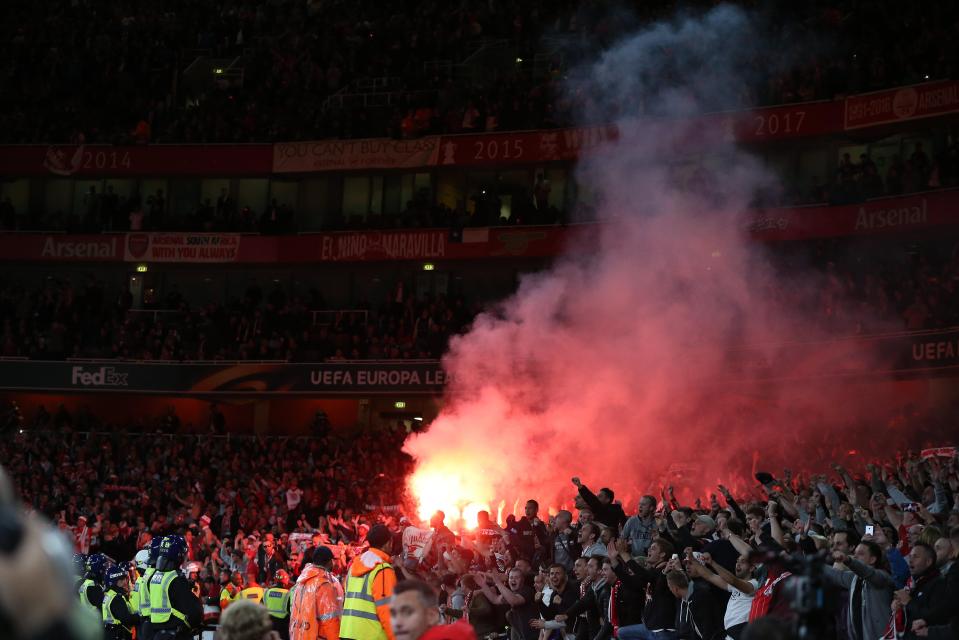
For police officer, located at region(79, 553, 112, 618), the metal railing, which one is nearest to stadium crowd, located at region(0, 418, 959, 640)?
police officer, located at region(79, 553, 112, 618)

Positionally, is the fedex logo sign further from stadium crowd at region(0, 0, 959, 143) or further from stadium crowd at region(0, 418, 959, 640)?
stadium crowd at region(0, 0, 959, 143)

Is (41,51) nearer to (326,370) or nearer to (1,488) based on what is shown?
(326,370)

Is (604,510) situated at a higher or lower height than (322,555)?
higher

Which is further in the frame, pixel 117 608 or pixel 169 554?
pixel 117 608

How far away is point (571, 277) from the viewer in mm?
29250

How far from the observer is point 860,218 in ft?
90.5

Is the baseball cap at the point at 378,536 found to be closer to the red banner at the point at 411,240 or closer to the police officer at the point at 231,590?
the police officer at the point at 231,590

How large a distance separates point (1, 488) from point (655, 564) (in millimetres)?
8624

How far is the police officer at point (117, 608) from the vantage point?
11.6m

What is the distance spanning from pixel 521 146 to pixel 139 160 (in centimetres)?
1184

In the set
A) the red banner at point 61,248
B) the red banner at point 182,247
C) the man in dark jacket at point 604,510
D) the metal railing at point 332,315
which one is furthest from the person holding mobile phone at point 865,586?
the red banner at point 61,248

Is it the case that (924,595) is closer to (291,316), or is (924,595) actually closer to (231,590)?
(231,590)

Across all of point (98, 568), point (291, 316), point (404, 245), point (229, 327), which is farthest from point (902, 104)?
point (98, 568)

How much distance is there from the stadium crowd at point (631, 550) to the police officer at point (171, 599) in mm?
1122
